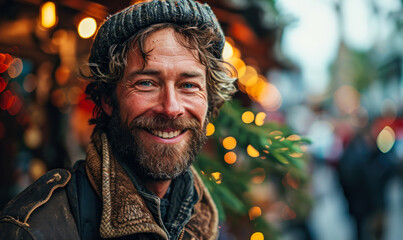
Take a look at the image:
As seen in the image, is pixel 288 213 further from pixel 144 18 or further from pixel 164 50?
pixel 144 18

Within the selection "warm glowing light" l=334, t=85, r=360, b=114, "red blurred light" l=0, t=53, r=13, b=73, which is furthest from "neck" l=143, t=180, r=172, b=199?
"warm glowing light" l=334, t=85, r=360, b=114

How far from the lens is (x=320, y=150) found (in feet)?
56.3

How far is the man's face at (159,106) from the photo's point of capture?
62.1 inches

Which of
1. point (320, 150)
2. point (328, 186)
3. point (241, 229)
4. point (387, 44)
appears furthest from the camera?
point (387, 44)

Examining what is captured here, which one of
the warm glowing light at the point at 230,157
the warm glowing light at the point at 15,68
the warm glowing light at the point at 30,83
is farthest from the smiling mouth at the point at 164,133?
the warm glowing light at the point at 30,83

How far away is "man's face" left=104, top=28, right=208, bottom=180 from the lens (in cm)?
158

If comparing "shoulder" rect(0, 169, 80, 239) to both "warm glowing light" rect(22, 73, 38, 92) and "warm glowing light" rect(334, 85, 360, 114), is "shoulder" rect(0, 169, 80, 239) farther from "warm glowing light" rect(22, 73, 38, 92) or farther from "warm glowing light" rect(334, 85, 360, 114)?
"warm glowing light" rect(334, 85, 360, 114)

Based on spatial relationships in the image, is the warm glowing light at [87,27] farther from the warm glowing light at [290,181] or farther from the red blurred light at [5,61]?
the warm glowing light at [290,181]

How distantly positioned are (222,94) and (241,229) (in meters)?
2.23

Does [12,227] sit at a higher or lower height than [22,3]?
lower

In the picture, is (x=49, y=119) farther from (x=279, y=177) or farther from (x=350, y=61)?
(x=350, y=61)

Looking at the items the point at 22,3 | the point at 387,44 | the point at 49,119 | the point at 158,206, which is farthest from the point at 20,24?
the point at 387,44

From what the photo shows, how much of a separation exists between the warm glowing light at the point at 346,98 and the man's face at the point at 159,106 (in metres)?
40.2

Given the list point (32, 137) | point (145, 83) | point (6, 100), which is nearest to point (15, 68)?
point (6, 100)
